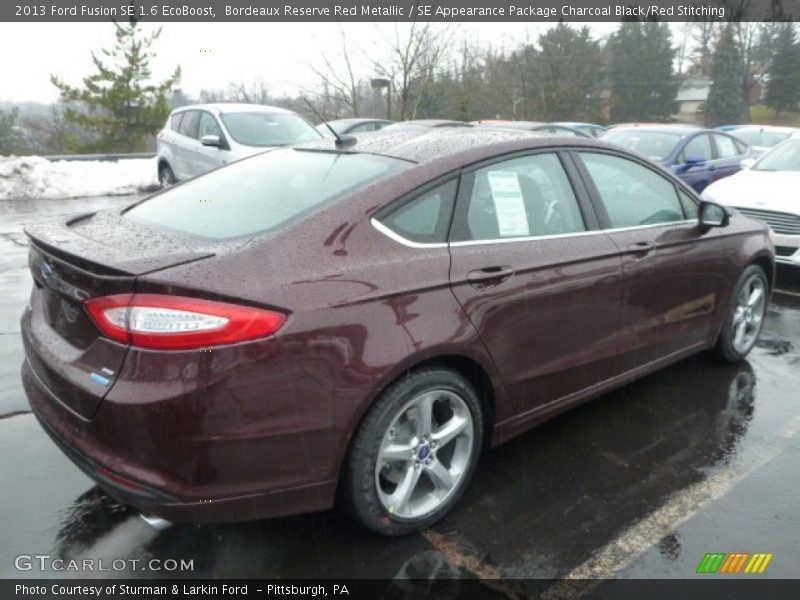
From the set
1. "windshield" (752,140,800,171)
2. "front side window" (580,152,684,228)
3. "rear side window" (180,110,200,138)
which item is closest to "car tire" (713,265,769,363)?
"front side window" (580,152,684,228)

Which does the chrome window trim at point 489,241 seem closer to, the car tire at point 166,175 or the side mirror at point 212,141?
the side mirror at point 212,141

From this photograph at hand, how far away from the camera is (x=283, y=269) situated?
7.87 feet

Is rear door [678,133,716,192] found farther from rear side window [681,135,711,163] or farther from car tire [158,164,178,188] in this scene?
car tire [158,164,178,188]

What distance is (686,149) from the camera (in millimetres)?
10172

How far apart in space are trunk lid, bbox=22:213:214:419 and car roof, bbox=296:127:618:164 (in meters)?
1.07

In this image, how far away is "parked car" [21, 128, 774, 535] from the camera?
2.26 m

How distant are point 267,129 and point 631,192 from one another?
7.75 m

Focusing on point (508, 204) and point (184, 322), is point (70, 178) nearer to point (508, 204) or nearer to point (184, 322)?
point (508, 204)

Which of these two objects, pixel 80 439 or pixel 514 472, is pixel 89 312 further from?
pixel 514 472

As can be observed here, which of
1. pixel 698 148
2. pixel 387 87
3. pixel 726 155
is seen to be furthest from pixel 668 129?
pixel 387 87

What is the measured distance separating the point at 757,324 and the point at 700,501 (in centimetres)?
225

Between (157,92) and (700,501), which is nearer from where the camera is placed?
(700,501)

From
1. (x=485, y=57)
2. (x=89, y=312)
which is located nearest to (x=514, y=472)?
(x=89, y=312)

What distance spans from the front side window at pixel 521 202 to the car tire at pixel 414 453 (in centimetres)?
69
